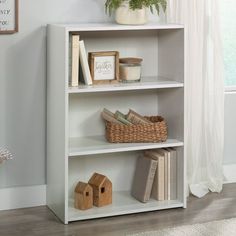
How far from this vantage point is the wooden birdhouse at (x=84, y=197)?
3510 mm

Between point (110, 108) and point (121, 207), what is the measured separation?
572 mm

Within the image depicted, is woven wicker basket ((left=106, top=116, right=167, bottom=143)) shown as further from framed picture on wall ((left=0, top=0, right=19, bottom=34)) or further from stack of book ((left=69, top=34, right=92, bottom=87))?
framed picture on wall ((left=0, top=0, right=19, bottom=34))

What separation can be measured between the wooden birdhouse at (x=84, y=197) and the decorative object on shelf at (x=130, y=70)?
610 millimetres

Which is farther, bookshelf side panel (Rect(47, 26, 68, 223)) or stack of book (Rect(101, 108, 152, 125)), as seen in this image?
stack of book (Rect(101, 108, 152, 125))

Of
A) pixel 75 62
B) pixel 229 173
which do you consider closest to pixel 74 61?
pixel 75 62

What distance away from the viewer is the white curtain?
382 centimetres

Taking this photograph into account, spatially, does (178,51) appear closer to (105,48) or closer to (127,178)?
(105,48)

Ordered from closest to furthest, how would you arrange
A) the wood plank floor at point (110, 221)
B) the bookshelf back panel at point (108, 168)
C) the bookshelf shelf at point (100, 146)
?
the wood plank floor at point (110, 221) → the bookshelf shelf at point (100, 146) → the bookshelf back panel at point (108, 168)

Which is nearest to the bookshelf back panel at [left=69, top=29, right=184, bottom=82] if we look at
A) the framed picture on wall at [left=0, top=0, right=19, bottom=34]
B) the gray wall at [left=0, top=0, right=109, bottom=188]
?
the gray wall at [left=0, top=0, right=109, bottom=188]

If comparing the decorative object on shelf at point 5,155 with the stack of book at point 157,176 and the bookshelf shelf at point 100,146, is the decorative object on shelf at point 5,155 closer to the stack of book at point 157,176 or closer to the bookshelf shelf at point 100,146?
the bookshelf shelf at point 100,146

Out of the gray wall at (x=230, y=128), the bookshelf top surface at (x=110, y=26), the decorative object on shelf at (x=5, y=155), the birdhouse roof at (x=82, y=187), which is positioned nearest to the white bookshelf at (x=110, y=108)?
the bookshelf top surface at (x=110, y=26)

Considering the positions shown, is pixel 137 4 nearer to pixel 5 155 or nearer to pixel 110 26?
pixel 110 26

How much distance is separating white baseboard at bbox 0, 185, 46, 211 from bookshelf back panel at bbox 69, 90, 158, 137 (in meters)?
0.36

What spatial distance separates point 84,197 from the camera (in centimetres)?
350
